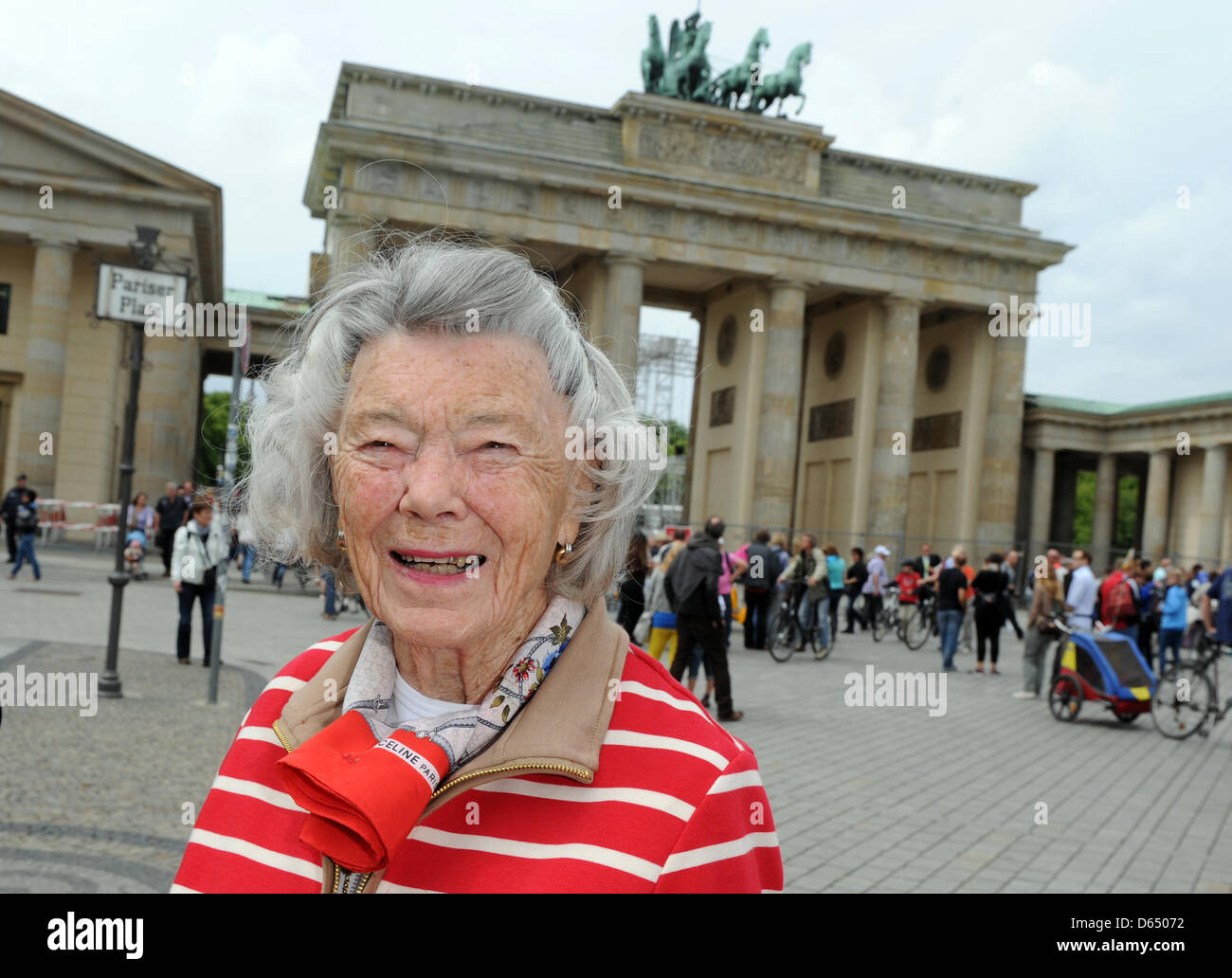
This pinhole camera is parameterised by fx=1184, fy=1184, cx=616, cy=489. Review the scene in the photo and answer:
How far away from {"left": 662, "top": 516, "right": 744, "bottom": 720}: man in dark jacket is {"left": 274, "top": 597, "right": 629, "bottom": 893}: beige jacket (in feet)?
31.5

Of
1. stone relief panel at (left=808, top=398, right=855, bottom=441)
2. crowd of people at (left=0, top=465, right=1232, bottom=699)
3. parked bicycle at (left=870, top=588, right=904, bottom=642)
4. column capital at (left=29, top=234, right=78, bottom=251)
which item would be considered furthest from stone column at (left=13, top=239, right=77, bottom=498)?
stone relief panel at (left=808, top=398, right=855, bottom=441)

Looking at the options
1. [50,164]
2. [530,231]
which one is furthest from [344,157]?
[50,164]

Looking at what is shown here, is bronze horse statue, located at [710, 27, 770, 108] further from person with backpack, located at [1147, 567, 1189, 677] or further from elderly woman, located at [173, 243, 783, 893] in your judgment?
elderly woman, located at [173, 243, 783, 893]

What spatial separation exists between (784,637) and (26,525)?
44.7ft

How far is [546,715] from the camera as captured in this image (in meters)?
1.71

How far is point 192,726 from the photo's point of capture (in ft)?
30.0

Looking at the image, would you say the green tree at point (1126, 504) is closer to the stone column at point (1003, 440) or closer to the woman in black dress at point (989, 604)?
the stone column at point (1003, 440)

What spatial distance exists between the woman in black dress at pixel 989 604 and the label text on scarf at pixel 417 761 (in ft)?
56.4

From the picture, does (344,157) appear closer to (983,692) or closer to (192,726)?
(983,692)

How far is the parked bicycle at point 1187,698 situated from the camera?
1245 cm

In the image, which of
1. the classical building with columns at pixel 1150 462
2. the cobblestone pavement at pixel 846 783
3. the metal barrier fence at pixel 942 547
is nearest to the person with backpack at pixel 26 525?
the cobblestone pavement at pixel 846 783

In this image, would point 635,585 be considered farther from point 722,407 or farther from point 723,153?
point 722,407

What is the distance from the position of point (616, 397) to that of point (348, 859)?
2.93 ft

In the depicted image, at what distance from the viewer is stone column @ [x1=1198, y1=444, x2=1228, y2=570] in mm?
47531
